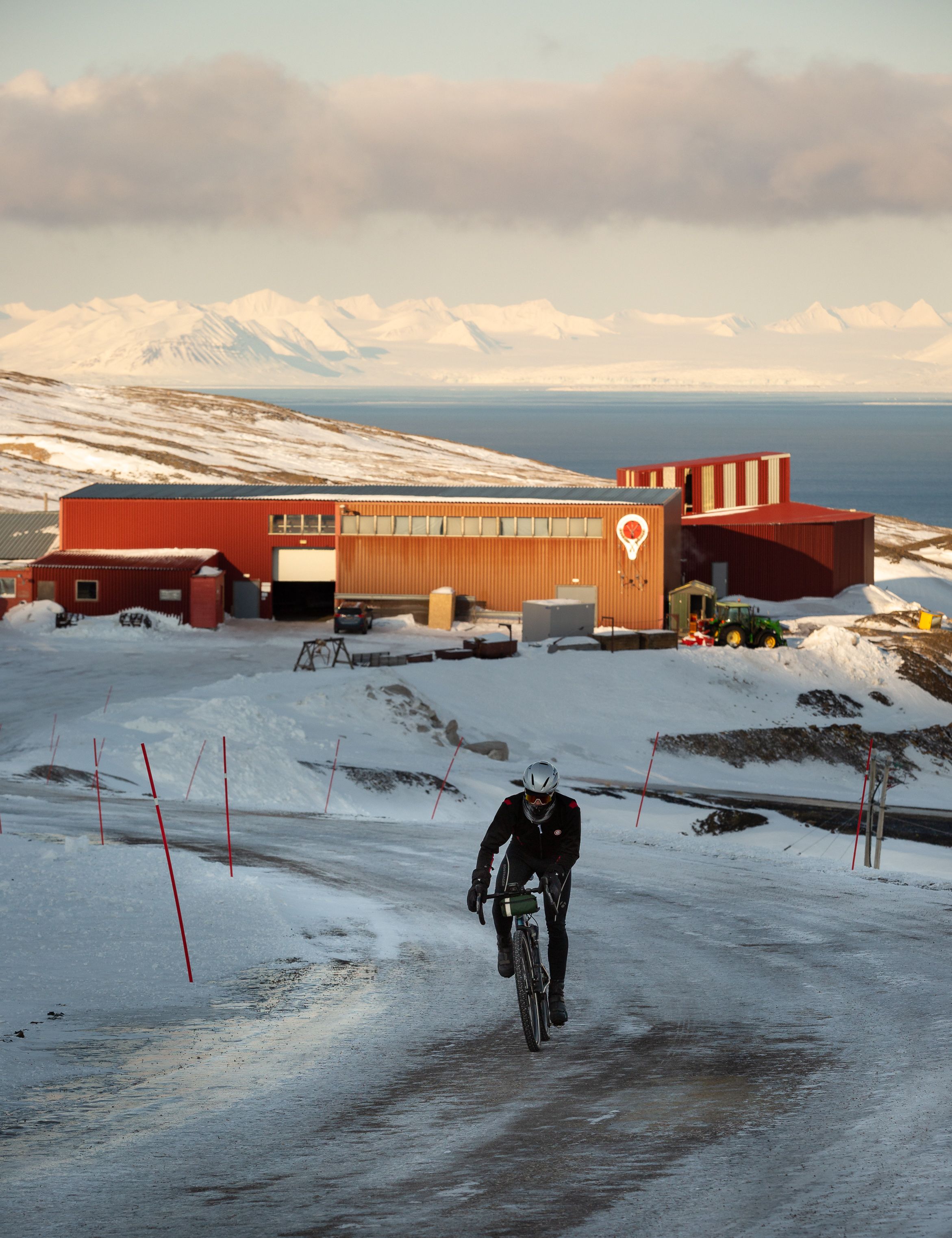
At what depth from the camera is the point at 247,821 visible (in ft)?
80.7

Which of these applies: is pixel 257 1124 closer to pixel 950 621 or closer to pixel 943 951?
pixel 943 951

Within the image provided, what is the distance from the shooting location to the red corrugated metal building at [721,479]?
85.6 m

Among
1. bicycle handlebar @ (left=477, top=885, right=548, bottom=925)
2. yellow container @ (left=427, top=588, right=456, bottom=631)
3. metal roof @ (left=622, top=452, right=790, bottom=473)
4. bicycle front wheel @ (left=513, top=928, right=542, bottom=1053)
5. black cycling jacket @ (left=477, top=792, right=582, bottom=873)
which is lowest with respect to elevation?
yellow container @ (left=427, top=588, right=456, bottom=631)

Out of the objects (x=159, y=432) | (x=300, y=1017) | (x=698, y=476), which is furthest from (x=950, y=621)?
(x=159, y=432)

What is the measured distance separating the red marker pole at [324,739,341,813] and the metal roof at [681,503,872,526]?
4186cm

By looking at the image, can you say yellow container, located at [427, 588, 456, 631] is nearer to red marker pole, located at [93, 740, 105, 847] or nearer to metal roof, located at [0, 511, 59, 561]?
metal roof, located at [0, 511, 59, 561]

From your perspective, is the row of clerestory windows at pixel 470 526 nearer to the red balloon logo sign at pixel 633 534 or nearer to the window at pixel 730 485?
the red balloon logo sign at pixel 633 534

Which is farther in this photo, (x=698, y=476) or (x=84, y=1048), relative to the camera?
(x=698, y=476)

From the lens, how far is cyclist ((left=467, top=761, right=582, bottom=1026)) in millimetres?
9742

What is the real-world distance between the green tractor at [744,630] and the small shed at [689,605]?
4868 millimetres

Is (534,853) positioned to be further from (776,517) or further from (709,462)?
(709,462)

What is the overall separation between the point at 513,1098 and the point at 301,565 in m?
60.9

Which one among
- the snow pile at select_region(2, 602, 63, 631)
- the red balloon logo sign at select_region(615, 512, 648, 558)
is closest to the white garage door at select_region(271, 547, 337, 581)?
the snow pile at select_region(2, 602, 63, 631)

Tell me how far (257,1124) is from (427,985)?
383 centimetres
